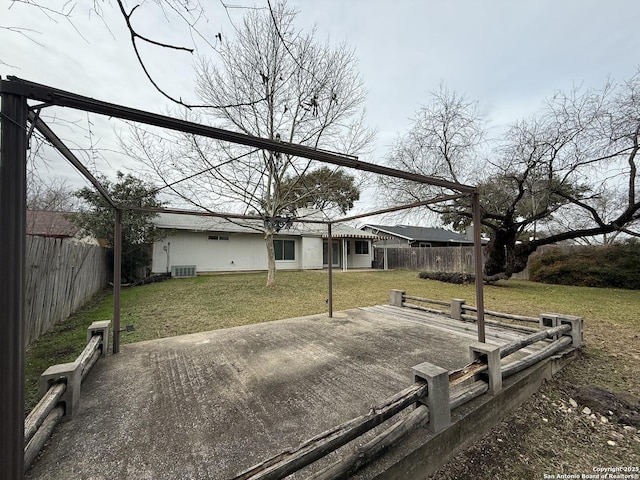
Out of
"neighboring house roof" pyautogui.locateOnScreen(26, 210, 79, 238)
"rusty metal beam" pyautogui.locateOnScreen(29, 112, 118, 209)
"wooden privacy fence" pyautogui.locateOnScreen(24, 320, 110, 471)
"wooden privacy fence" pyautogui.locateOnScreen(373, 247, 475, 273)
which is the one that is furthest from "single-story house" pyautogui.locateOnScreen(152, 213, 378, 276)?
"wooden privacy fence" pyautogui.locateOnScreen(24, 320, 110, 471)

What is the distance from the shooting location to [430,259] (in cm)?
1655

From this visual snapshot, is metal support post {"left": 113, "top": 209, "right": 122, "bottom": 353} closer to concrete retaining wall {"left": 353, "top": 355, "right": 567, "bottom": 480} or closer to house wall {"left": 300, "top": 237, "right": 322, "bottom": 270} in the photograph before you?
concrete retaining wall {"left": 353, "top": 355, "right": 567, "bottom": 480}

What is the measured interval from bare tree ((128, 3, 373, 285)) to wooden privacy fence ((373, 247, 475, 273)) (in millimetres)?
8966

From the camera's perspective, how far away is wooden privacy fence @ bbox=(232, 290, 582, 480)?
1.33 meters

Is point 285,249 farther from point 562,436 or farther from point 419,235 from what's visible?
point 562,436

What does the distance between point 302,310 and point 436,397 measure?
4896mm

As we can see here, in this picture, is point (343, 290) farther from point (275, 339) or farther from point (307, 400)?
point (307, 400)

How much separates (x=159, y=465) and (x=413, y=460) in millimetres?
1600

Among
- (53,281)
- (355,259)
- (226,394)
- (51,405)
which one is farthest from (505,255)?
(53,281)

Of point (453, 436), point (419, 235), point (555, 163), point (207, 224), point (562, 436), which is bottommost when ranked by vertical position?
point (562, 436)


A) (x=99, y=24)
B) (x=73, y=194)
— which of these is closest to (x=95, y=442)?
(x=99, y=24)

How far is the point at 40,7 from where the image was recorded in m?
1.46

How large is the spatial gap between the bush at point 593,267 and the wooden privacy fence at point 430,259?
290cm

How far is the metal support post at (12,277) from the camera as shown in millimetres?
1075
